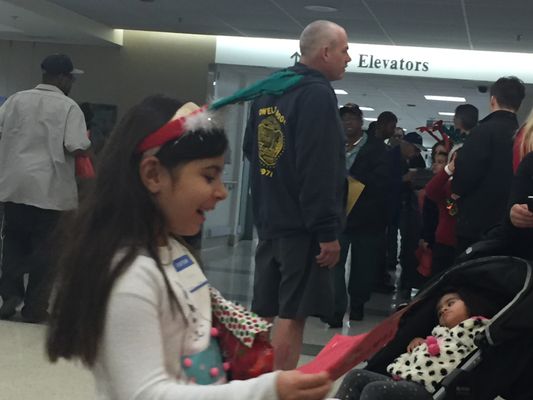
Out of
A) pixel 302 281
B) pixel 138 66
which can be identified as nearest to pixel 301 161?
pixel 302 281

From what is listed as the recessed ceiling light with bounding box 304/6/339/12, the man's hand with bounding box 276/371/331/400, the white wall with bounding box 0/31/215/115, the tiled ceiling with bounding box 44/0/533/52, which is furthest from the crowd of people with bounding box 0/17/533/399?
the white wall with bounding box 0/31/215/115

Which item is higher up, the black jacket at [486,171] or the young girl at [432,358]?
the black jacket at [486,171]

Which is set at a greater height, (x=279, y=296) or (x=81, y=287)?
(x=81, y=287)

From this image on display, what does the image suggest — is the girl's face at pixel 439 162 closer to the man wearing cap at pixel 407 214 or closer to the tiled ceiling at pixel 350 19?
the man wearing cap at pixel 407 214

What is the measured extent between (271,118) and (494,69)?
20.5 feet

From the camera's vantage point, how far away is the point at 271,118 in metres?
3.65

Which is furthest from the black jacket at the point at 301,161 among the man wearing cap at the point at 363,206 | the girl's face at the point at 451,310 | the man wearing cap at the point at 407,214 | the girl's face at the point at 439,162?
the man wearing cap at the point at 407,214

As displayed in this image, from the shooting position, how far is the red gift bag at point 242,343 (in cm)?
155

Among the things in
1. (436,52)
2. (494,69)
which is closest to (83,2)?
(436,52)

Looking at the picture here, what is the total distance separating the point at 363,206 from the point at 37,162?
2429 millimetres

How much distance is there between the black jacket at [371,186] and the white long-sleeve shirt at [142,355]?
5.10 meters

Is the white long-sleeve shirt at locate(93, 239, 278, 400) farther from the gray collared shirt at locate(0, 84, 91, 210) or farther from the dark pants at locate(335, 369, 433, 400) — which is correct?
the gray collared shirt at locate(0, 84, 91, 210)

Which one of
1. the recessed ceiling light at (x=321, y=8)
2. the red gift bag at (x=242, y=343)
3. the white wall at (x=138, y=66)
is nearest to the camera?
the red gift bag at (x=242, y=343)

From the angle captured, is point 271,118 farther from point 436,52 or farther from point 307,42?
point 436,52
